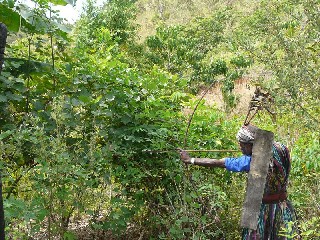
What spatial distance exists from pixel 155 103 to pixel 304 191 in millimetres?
1585

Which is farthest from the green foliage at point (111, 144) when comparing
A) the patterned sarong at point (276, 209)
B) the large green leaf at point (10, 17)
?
the patterned sarong at point (276, 209)

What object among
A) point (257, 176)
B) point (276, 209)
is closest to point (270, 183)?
point (276, 209)

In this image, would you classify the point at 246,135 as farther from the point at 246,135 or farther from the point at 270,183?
the point at 270,183

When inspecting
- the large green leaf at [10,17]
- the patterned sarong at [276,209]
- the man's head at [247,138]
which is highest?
the large green leaf at [10,17]

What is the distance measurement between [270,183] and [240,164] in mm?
301

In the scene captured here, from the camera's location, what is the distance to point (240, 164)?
272 cm

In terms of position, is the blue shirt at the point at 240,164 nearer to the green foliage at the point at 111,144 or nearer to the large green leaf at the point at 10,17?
the green foliage at the point at 111,144

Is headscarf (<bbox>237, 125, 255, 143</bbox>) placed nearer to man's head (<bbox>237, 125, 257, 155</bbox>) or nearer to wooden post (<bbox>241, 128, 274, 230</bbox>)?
man's head (<bbox>237, 125, 257, 155</bbox>)

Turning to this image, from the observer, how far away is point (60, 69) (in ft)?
11.2

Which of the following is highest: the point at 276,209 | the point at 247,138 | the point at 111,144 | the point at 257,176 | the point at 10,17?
the point at 10,17

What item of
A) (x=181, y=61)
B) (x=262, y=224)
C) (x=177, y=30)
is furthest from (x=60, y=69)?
(x=177, y=30)

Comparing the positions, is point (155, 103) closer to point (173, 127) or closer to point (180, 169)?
point (173, 127)

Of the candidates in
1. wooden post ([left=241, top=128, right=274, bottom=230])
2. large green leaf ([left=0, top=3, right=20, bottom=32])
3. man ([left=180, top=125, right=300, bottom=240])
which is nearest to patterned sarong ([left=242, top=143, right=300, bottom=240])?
man ([left=180, top=125, right=300, bottom=240])

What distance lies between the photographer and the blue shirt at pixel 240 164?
8.87ft
